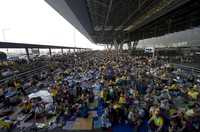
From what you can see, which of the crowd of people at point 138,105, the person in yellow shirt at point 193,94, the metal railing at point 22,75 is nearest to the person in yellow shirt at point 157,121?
the crowd of people at point 138,105

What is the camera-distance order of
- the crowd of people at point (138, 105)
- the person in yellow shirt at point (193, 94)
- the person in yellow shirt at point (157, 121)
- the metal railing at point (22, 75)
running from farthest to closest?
the metal railing at point (22, 75) < the person in yellow shirt at point (193, 94) < the crowd of people at point (138, 105) < the person in yellow shirt at point (157, 121)

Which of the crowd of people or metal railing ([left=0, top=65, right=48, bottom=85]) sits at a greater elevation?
metal railing ([left=0, top=65, right=48, bottom=85])

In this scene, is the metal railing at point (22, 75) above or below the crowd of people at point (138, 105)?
above

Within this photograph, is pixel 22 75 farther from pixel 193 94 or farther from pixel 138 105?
pixel 193 94

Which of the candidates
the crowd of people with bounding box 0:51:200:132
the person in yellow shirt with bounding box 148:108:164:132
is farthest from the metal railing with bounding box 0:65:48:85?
the person in yellow shirt with bounding box 148:108:164:132

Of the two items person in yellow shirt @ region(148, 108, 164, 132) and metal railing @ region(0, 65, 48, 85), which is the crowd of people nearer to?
person in yellow shirt @ region(148, 108, 164, 132)

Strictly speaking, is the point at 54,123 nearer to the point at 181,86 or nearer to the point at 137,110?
the point at 137,110

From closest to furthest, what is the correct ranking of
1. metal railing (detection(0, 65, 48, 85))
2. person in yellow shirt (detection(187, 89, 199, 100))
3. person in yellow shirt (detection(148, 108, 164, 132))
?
person in yellow shirt (detection(148, 108, 164, 132)), person in yellow shirt (detection(187, 89, 199, 100)), metal railing (detection(0, 65, 48, 85))

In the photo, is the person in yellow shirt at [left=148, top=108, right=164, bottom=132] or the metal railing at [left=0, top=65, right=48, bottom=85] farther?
the metal railing at [left=0, top=65, right=48, bottom=85]

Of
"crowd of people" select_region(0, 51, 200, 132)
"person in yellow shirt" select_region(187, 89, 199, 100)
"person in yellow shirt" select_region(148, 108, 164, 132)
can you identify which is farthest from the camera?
"person in yellow shirt" select_region(187, 89, 199, 100)

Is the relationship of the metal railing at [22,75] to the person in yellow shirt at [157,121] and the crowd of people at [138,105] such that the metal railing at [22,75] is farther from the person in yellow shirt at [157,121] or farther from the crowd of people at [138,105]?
the person in yellow shirt at [157,121]

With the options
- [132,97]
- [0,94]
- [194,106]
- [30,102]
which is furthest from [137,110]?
[0,94]

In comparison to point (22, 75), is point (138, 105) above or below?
below

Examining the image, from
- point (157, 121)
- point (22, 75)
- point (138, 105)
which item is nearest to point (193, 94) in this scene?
point (138, 105)
